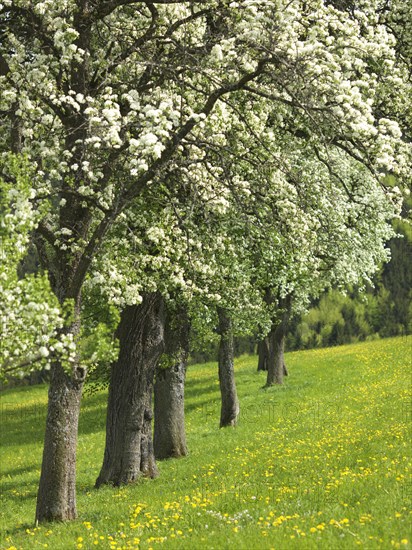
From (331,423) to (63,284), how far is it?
13.1 m

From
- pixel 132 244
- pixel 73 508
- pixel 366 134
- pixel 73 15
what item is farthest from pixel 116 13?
pixel 73 508

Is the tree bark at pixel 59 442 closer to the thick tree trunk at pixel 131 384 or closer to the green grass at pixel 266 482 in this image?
the green grass at pixel 266 482

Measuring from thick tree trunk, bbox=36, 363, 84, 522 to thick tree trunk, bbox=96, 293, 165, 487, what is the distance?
5.04m

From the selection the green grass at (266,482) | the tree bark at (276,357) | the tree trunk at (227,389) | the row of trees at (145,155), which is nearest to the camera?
the green grass at (266,482)

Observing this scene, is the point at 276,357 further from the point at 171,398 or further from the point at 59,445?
the point at 59,445

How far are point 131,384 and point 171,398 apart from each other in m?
4.93

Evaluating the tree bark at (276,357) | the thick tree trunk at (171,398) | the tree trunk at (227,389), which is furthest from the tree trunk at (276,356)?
the thick tree trunk at (171,398)

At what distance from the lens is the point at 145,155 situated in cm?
1215

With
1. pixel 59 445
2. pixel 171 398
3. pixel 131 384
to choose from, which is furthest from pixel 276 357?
pixel 59 445

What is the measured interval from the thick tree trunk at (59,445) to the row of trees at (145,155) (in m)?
0.03

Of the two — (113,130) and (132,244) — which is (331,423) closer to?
(132,244)

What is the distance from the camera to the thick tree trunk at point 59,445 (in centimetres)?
1445

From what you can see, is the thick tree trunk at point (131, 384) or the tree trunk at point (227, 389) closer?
the thick tree trunk at point (131, 384)

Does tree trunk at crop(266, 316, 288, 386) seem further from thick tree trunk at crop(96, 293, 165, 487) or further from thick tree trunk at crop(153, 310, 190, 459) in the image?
thick tree trunk at crop(96, 293, 165, 487)
